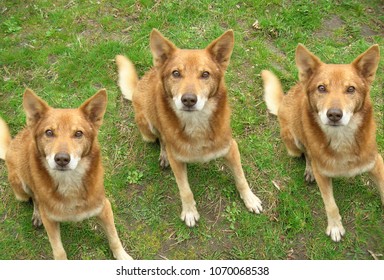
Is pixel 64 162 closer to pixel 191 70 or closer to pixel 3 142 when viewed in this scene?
pixel 191 70

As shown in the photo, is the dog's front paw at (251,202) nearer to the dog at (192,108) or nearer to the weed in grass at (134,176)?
the dog at (192,108)

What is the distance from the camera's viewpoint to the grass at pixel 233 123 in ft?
18.5

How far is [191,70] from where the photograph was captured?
509 centimetres

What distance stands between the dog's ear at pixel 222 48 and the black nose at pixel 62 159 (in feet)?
6.59

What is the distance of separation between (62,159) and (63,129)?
34 cm

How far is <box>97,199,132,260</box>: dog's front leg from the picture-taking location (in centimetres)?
514

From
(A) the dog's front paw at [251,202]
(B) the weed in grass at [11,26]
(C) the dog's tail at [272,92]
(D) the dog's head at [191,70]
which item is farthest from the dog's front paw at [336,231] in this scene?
(B) the weed in grass at [11,26]

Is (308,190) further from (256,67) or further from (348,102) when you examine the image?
(256,67)

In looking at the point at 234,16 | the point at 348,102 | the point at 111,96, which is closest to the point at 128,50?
the point at 111,96

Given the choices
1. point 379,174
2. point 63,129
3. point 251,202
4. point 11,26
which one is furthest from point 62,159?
point 11,26

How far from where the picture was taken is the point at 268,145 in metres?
6.56

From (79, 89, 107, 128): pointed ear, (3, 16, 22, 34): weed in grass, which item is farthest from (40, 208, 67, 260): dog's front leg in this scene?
(3, 16, 22, 34): weed in grass

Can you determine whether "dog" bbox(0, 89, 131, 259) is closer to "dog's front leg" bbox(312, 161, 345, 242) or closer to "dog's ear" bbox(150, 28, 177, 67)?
"dog's ear" bbox(150, 28, 177, 67)

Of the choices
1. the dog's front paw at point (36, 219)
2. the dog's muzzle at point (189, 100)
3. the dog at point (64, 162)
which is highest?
the dog's muzzle at point (189, 100)
